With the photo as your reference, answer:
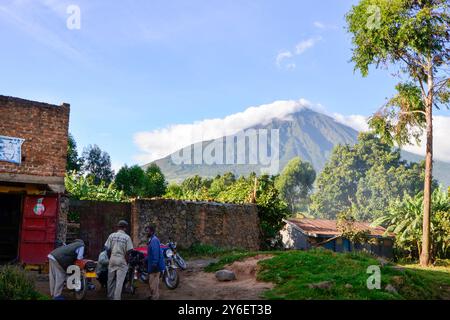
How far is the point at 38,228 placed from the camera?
13.7 m

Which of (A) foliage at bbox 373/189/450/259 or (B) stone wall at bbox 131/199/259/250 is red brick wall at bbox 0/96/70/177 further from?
(A) foliage at bbox 373/189/450/259

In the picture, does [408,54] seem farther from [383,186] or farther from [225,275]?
[383,186]

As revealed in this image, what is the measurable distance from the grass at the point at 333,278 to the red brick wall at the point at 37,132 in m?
5.77

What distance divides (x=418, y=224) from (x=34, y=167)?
2039 cm

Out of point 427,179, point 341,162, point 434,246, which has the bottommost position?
point 434,246

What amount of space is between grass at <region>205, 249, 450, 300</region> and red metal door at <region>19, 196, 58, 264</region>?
4879 millimetres

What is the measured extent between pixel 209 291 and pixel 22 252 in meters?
6.34

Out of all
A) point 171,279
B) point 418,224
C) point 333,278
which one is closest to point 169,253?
point 171,279

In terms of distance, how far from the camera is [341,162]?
69.6 m

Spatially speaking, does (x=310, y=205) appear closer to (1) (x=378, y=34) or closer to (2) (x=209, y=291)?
(1) (x=378, y=34)

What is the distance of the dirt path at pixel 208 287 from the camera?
31.8ft

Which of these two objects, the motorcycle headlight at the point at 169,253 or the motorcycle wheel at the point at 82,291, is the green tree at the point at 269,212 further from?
the motorcycle wheel at the point at 82,291

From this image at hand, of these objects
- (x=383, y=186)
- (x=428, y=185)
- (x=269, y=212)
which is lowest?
(x=269, y=212)

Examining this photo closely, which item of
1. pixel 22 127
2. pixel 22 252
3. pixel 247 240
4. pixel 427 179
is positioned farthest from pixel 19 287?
pixel 427 179
